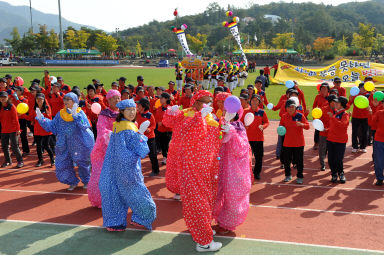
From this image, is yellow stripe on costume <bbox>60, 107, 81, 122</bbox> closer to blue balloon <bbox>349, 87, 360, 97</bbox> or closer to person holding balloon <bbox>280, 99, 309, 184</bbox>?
person holding balloon <bbox>280, 99, 309, 184</bbox>

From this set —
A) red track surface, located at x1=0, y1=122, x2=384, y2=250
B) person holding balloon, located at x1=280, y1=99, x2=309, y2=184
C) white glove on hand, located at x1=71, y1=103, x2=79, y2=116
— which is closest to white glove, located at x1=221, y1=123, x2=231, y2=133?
red track surface, located at x1=0, y1=122, x2=384, y2=250

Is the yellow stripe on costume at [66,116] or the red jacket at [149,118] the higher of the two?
the yellow stripe on costume at [66,116]

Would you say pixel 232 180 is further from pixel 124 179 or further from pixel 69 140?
pixel 69 140

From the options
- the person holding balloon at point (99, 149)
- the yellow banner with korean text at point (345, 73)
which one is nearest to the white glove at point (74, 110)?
the person holding balloon at point (99, 149)

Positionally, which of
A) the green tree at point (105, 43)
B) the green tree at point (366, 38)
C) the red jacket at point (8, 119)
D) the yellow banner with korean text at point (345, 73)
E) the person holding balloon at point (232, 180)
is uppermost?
the green tree at point (105, 43)

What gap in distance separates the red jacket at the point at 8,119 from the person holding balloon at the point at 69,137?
7.31 ft

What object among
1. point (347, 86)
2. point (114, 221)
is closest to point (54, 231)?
point (114, 221)

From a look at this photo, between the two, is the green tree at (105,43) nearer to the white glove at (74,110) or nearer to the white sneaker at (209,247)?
the white glove at (74,110)

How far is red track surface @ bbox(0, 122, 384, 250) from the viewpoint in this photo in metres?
5.00

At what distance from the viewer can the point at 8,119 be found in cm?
816

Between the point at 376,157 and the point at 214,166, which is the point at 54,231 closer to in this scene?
the point at 214,166

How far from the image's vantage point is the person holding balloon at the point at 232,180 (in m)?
4.66

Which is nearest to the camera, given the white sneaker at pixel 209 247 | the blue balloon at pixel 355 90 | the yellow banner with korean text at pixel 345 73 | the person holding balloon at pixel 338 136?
the white sneaker at pixel 209 247

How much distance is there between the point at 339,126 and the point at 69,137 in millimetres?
5307
